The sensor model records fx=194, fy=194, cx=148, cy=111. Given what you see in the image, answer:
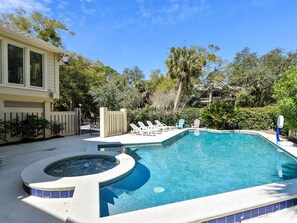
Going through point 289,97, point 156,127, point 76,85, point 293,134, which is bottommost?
point 293,134

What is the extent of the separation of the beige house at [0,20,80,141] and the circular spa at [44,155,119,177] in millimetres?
6000

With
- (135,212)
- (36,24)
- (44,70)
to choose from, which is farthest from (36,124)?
(36,24)

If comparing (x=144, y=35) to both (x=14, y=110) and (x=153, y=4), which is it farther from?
(x=14, y=110)

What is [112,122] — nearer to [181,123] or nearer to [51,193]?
[181,123]

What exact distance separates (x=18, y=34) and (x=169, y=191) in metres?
10.7

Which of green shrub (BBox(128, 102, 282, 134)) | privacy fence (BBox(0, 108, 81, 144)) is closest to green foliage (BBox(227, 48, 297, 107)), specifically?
green shrub (BBox(128, 102, 282, 134))

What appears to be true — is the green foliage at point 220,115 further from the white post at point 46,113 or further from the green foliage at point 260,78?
the white post at point 46,113

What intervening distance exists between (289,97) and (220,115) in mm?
8018

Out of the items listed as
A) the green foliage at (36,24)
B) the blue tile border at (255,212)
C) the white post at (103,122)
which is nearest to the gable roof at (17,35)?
the white post at (103,122)

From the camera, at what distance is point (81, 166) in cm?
663

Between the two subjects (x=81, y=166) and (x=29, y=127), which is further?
(x=29, y=127)

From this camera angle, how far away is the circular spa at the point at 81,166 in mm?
5877

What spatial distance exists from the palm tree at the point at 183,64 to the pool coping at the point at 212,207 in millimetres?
18446

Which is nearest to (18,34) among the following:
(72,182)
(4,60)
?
(4,60)
